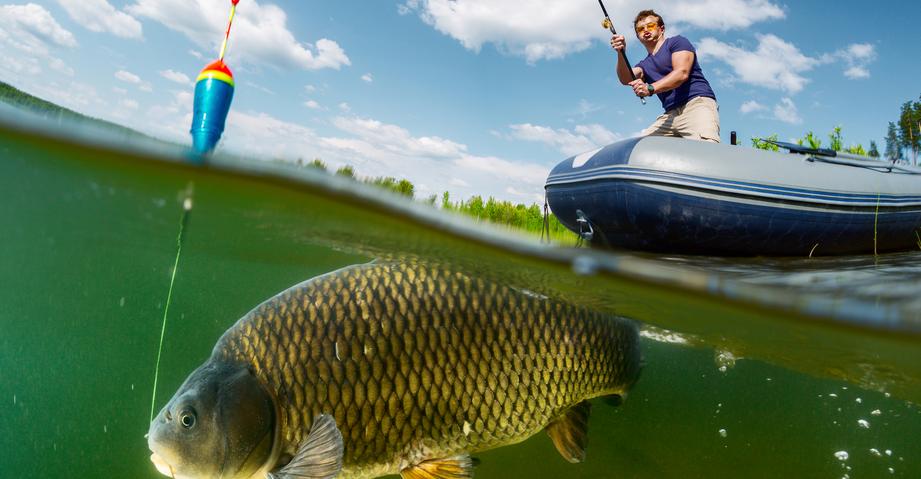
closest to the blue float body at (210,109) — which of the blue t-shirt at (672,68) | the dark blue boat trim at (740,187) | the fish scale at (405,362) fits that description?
the fish scale at (405,362)

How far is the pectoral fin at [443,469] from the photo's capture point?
2.64 metres

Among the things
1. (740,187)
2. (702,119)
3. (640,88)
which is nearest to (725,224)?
(740,187)

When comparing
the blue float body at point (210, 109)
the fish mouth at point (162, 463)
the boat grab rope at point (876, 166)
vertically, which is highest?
the boat grab rope at point (876, 166)

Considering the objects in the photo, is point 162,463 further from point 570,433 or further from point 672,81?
point 672,81

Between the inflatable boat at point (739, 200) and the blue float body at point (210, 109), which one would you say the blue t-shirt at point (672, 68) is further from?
the blue float body at point (210, 109)

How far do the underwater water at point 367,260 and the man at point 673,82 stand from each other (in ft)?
7.45

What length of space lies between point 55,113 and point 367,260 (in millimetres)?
3031

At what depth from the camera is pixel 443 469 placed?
2.67 m

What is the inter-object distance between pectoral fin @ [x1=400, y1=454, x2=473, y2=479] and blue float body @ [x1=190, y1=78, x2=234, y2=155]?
2.57m

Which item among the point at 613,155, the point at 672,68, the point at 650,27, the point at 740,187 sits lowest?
the point at 740,187

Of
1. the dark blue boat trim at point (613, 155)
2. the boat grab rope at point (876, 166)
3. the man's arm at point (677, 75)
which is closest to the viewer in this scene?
the dark blue boat trim at point (613, 155)

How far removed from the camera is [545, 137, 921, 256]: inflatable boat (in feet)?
21.4

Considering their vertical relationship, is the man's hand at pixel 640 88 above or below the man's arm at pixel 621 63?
below

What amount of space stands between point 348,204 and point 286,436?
6.39 feet
